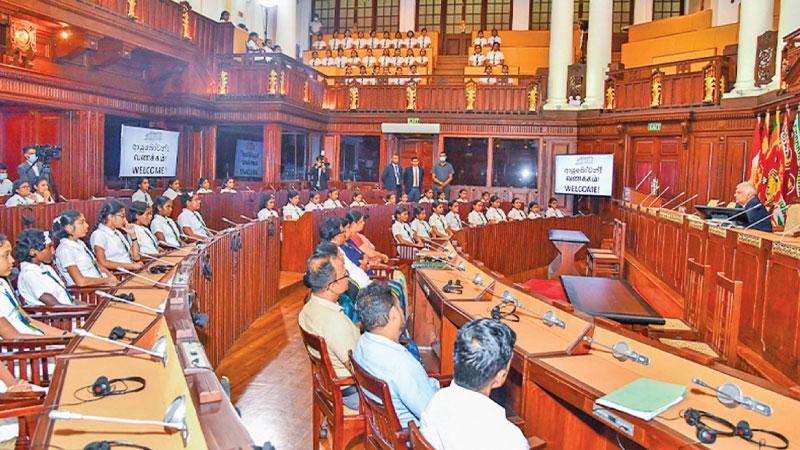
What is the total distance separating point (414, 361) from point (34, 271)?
103 inches

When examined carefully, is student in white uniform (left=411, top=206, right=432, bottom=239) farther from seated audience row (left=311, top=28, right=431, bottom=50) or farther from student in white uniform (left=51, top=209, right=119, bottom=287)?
seated audience row (left=311, top=28, right=431, bottom=50)

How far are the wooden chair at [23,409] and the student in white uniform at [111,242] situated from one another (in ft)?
9.85

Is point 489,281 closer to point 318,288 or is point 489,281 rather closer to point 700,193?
point 318,288

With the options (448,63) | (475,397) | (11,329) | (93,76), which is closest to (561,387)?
(475,397)

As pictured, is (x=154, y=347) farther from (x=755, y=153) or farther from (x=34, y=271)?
(x=755, y=153)

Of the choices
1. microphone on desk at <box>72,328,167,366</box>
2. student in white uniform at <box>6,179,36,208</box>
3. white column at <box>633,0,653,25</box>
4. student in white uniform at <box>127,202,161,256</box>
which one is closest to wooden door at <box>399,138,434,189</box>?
white column at <box>633,0,653,25</box>

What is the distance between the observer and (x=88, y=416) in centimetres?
168

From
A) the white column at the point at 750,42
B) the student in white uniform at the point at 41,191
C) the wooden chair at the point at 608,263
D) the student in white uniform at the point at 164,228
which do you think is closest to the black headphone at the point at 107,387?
the student in white uniform at the point at 164,228

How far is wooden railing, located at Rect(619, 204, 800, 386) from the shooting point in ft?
12.7

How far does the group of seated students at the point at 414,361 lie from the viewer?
6.16ft

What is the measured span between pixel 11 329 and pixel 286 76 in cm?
1052

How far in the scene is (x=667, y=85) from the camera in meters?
12.1

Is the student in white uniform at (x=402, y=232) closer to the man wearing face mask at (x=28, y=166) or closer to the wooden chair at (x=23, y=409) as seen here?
the man wearing face mask at (x=28, y=166)

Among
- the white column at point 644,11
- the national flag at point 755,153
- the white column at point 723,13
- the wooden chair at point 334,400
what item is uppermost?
the white column at point 644,11
